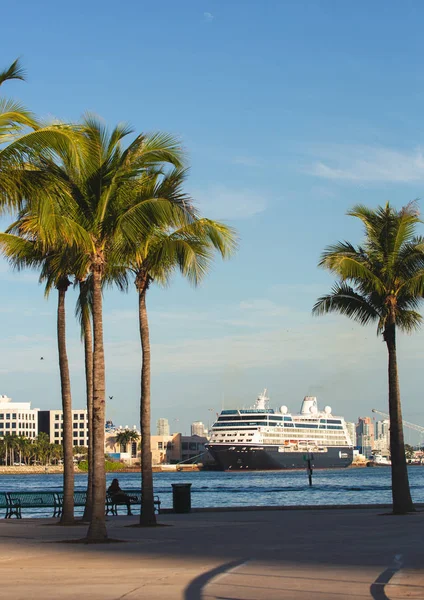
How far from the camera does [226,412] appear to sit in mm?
151875

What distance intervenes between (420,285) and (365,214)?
2.83m

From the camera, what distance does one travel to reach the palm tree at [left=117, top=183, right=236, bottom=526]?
22703 mm

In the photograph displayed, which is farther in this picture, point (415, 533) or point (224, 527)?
point (224, 527)

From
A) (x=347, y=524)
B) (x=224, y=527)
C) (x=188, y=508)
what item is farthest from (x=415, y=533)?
(x=188, y=508)

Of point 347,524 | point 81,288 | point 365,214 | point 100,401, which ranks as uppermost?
point 365,214

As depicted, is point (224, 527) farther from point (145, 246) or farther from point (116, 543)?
point (145, 246)

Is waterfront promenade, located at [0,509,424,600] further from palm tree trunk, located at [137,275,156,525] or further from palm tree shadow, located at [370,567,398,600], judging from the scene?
palm tree trunk, located at [137,275,156,525]

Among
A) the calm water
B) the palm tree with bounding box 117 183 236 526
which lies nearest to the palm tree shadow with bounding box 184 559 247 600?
the palm tree with bounding box 117 183 236 526

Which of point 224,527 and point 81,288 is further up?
point 81,288

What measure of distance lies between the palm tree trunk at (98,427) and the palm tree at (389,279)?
10.8 meters

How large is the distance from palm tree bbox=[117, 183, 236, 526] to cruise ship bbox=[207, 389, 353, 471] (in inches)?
4575

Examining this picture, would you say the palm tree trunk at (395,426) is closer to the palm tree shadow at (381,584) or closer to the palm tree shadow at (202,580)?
the palm tree shadow at (202,580)

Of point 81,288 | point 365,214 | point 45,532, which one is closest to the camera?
point 45,532

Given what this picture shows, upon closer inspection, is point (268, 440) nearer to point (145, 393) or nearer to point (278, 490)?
point (278, 490)
